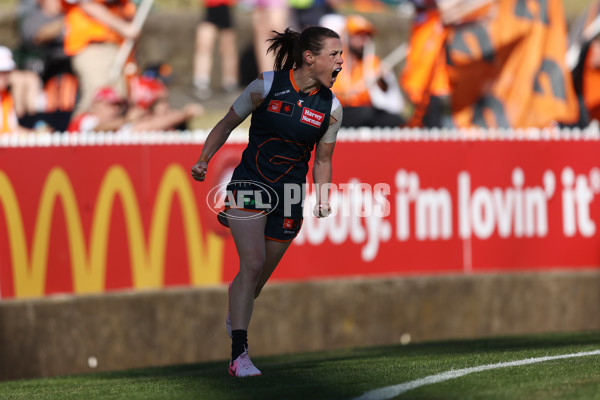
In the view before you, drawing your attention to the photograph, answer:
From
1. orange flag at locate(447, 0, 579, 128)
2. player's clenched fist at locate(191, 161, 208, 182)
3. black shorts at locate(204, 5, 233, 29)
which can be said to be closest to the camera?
player's clenched fist at locate(191, 161, 208, 182)

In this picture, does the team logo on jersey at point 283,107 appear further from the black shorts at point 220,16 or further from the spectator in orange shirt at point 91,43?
the black shorts at point 220,16

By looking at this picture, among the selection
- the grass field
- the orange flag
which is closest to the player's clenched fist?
the grass field

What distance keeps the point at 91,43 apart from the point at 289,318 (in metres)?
3.75

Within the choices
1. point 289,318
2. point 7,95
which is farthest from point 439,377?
point 7,95

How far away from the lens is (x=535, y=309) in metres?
13.0

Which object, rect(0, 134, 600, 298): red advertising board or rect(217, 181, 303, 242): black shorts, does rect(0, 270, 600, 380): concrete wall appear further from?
rect(217, 181, 303, 242): black shorts

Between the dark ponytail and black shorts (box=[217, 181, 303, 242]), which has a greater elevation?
the dark ponytail

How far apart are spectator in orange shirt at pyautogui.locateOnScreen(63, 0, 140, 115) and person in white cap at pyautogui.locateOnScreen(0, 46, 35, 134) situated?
73cm

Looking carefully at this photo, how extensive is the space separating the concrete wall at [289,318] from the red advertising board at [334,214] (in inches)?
6.0

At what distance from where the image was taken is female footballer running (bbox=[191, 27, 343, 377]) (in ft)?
23.8

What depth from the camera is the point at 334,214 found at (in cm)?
1212

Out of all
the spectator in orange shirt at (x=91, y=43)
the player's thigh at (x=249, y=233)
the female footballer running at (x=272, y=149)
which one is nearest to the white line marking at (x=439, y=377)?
the female footballer running at (x=272, y=149)

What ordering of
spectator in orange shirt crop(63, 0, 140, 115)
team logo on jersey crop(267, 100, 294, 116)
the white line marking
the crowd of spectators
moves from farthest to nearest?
spectator in orange shirt crop(63, 0, 140, 115), the crowd of spectators, team logo on jersey crop(267, 100, 294, 116), the white line marking

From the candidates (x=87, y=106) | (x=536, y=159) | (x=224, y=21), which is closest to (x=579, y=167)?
(x=536, y=159)
